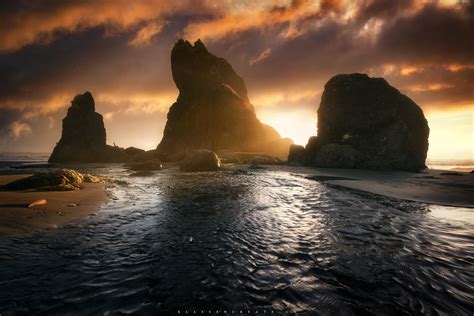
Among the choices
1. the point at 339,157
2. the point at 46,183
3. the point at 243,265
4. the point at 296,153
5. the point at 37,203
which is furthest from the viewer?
the point at 296,153

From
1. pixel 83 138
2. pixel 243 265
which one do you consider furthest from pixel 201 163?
pixel 83 138

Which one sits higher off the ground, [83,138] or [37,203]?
[83,138]

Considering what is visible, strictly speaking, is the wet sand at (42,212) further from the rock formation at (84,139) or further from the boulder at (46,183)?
the rock formation at (84,139)

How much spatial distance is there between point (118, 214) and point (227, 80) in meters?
105

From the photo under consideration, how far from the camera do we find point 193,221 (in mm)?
7477

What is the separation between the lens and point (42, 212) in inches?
288

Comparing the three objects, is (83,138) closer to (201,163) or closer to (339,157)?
(201,163)

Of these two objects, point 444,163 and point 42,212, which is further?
point 444,163

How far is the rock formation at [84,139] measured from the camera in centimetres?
7338

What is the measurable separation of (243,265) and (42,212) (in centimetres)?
694

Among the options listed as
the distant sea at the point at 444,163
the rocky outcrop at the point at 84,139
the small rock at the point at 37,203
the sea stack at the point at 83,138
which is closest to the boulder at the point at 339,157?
the distant sea at the point at 444,163

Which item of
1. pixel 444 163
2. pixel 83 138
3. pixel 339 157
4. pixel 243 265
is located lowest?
pixel 243 265

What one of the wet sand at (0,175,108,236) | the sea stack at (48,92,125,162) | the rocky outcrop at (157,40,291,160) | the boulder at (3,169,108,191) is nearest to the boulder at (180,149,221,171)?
the boulder at (3,169,108,191)

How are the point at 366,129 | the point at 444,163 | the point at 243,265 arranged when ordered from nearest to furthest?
1. the point at 243,265
2. the point at 366,129
3. the point at 444,163
